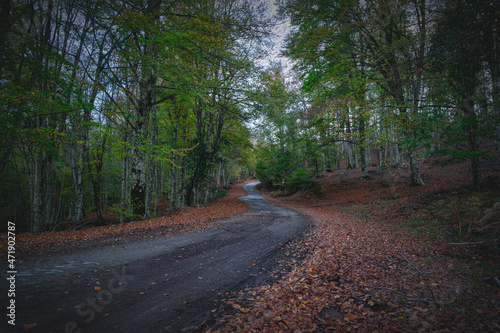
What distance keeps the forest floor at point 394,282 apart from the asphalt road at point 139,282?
541mm

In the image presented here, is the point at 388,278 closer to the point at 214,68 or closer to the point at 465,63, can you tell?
the point at 465,63

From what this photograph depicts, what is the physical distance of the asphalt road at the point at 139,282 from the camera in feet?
8.00

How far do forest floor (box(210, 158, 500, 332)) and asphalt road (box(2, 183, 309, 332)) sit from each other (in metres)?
0.54

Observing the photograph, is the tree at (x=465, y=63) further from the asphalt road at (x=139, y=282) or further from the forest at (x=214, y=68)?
the asphalt road at (x=139, y=282)

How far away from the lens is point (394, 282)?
359cm

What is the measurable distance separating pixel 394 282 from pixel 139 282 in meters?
4.79

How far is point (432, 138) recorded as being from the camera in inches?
291

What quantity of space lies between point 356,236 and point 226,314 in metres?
5.56

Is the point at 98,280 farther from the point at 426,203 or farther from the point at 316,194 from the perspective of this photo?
the point at 316,194

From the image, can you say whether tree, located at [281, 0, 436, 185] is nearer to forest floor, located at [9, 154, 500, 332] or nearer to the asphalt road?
forest floor, located at [9, 154, 500, 332]

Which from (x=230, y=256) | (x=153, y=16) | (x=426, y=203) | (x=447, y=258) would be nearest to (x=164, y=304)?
(x=230, y=256)

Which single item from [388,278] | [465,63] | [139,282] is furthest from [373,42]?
[139,282]

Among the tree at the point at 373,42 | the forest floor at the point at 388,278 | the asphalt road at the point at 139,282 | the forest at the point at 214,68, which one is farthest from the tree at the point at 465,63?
the asphalt road at the point at 139,282

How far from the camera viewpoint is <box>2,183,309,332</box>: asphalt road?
244 cm
